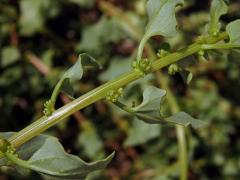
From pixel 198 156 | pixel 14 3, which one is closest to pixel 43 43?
pixel 14 3

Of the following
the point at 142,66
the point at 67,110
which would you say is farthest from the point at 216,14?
the point at 67,110

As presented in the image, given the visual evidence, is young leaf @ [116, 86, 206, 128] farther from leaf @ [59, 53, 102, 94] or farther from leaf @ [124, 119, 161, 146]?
leaf @ [124, 119, 161, 146]

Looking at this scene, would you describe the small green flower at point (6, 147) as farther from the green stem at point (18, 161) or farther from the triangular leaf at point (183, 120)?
the triangular leaf at point (183, 120)

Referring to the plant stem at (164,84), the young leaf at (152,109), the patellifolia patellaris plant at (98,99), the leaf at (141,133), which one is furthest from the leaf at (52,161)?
the leaf at (141,133)

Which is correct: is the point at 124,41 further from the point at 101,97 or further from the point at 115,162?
the point at 101,97

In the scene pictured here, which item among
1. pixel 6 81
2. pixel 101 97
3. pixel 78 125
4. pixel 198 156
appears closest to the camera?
pixel 101 97

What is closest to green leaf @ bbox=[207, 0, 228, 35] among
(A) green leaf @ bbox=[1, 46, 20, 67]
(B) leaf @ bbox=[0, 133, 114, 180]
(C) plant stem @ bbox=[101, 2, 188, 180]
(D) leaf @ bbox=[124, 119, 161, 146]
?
(B) leaf @ bbox=[0, 133, 114, 180]

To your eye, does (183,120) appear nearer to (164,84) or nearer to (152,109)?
(152,109)
